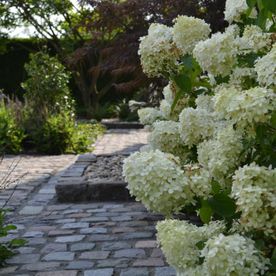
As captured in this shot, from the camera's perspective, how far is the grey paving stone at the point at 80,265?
3377 mm

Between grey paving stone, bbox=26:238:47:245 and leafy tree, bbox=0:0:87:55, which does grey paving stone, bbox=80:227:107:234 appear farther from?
leafy tree, bbox=0:0:87:55

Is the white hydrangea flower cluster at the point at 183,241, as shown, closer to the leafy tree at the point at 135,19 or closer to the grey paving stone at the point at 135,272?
the grey paving stone at the point at 135,272

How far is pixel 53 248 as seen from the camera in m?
3.79

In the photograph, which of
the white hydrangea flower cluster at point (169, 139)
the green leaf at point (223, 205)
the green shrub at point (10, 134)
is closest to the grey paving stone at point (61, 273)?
the white hydrangea flower cluster at point (169, 139)

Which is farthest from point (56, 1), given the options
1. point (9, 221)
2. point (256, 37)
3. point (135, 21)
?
point (256, 37)

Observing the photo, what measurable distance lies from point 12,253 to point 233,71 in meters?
1.96

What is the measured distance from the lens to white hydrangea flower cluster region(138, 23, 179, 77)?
2.71 meters

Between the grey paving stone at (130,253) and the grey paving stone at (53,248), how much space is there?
15.1 inches

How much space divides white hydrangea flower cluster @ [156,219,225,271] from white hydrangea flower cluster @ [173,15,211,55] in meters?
0.96

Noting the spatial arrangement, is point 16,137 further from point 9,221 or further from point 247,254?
point 247,254

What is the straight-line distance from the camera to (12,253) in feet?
11.9

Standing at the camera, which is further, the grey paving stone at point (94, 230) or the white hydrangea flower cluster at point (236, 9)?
the grey paving stone at point (94, 230)

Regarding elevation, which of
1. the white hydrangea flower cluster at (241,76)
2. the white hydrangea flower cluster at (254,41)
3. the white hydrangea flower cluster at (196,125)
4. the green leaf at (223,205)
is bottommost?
the green leaf at (223,205)

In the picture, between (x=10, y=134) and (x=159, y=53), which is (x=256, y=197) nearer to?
(x=159, y=53)
